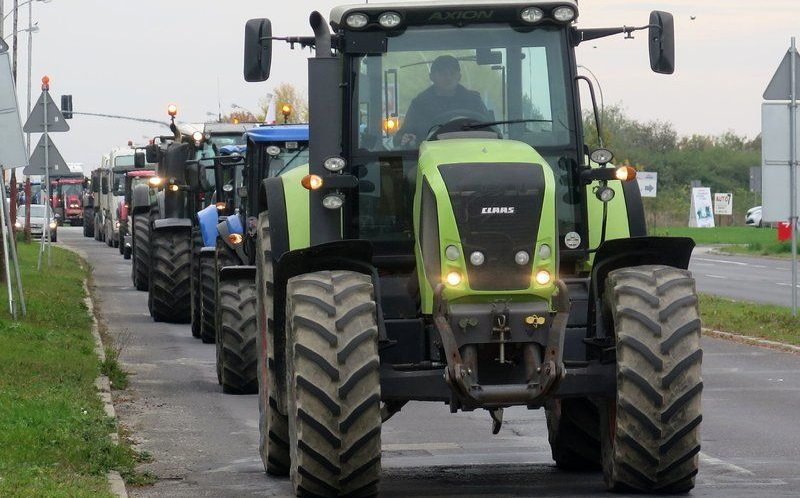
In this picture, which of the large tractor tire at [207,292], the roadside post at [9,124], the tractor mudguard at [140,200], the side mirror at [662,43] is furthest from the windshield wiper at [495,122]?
the tractor mudguard at [140,200]

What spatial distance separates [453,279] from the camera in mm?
9828

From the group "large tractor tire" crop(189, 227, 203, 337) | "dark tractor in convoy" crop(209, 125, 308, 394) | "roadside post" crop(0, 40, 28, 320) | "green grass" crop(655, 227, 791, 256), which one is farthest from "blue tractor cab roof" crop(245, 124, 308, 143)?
"green grass" crop(655, 227, 791, 256)

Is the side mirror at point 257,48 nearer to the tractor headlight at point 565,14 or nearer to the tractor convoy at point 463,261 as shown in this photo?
the tractor convoy at point 463,261

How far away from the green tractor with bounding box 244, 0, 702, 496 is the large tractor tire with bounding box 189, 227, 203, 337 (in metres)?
11.8

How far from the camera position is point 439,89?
10.8m

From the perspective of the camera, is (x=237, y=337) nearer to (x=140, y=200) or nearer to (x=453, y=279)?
(x=453, y=279)

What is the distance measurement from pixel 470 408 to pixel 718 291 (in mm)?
25411

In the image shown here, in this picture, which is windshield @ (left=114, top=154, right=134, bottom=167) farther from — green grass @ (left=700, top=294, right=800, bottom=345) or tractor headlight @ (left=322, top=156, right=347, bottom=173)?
tractor headlight @ (left=322, top=156, right=347, bottom=173)

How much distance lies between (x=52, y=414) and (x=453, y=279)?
186 inches

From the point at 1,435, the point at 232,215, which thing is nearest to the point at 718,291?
the point at 232,215

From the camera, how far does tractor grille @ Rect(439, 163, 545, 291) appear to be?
32.1 feet

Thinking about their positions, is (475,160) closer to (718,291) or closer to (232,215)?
(232,215)

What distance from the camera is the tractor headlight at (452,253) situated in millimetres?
9812

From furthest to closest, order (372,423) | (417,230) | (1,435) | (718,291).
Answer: (718,291) → (1,435) → (417,230) → (372,423)
